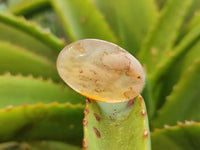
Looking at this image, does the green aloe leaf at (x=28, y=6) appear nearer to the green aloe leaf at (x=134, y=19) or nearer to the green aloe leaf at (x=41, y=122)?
the green aloe leaf at (x=134, y=19)

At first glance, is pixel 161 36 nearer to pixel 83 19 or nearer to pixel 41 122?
pixel 83 19

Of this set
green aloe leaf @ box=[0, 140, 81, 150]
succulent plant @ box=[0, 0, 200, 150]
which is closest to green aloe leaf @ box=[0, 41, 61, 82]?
succulent plant @ box=[0, 0, 200, 150]

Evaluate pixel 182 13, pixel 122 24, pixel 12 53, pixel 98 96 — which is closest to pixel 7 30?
pixel 12 53

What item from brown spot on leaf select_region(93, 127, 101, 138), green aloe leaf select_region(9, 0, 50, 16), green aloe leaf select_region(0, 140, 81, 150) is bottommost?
green aloe leaf select_region(0, 140, 81, 150)

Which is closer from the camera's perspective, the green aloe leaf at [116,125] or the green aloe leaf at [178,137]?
the green aloe leaf at [116,125]

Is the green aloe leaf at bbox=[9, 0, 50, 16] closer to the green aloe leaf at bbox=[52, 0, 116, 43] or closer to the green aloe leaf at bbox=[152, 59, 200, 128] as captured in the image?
the green aloe leaf at bbox=[52, 0, 116, 43]

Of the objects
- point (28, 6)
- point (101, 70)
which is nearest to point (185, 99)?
point (101, 70)

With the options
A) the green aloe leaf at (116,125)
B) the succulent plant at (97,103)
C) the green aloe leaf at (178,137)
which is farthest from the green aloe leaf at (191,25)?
the green aloe leaf at (116,125)
